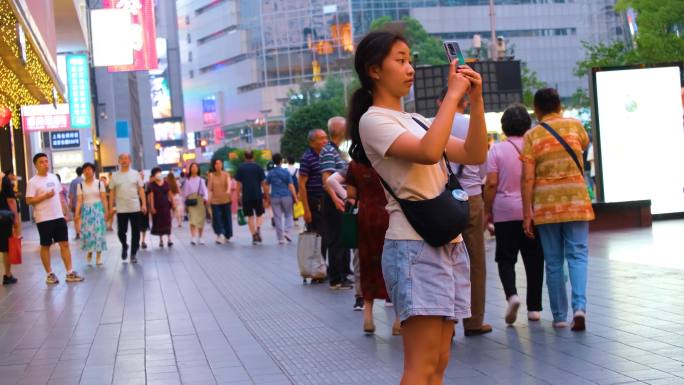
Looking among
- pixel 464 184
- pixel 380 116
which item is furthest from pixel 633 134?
pixel 380 116

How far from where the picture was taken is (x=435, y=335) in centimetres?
424

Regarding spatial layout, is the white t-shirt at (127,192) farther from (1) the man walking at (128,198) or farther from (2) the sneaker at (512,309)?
(2) the sneaker at (512,309)

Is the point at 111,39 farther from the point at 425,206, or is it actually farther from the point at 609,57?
the point at 425,206

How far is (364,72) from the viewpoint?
177 inches

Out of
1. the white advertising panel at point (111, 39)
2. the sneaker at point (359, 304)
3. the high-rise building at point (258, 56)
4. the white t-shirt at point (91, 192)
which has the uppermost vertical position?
the high-rise building at point (258, 56)

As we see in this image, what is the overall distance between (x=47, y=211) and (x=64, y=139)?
3120cm

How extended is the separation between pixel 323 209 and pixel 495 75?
15995 millimetres

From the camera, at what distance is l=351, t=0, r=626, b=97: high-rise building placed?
11919 centimetres

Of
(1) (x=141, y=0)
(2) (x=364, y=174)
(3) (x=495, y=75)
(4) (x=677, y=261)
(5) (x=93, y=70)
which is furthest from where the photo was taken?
(5) (x=93, y=70)

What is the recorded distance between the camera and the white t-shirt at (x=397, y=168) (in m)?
4.24

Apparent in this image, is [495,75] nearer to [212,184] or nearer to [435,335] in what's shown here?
[212,184]

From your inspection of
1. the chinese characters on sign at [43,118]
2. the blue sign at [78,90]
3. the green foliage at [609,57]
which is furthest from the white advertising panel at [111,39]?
the green foliage at [609,57]

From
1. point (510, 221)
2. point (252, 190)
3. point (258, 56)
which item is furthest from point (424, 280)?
point (258, 56)

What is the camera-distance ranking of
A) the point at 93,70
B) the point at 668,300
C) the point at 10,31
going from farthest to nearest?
the point at 93,70 < the point at 10,31 < the point at 668,300
